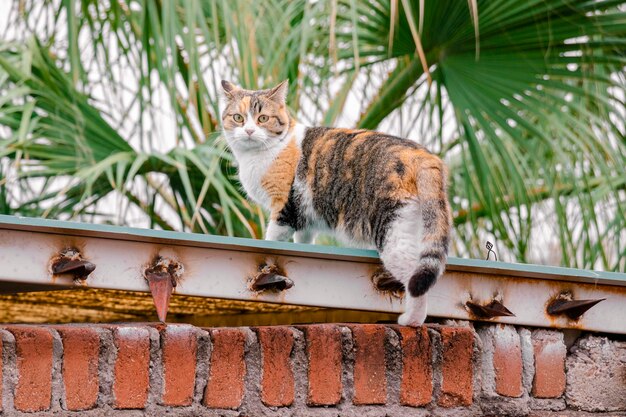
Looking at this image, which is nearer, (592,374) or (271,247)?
(271,247)

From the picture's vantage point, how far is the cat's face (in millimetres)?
3314

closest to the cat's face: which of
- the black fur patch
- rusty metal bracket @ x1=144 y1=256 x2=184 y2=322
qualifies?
the black fur patch

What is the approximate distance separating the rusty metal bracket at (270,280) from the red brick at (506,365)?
0.58 meters

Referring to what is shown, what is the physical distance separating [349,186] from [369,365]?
697mm

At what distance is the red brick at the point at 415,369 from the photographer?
2.34 m

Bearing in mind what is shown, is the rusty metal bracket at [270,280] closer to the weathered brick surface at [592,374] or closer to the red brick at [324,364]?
the red brick at [324,364]

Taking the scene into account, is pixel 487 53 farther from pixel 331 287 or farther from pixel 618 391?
pixel 331 287

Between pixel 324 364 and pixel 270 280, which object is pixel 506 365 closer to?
pixel 324 364

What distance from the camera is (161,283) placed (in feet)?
6.72

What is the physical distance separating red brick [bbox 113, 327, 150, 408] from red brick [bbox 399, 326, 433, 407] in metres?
0.58

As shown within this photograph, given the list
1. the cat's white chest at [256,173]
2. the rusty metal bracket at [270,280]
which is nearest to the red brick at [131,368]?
the rusty metal bracket at [270,280]

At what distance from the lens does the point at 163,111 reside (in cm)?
469

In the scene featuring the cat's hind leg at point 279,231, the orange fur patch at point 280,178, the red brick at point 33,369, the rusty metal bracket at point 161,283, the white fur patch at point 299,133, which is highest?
the white fur patch at point 299,133

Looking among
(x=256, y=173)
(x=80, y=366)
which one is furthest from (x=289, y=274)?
(x=256, y=173)
